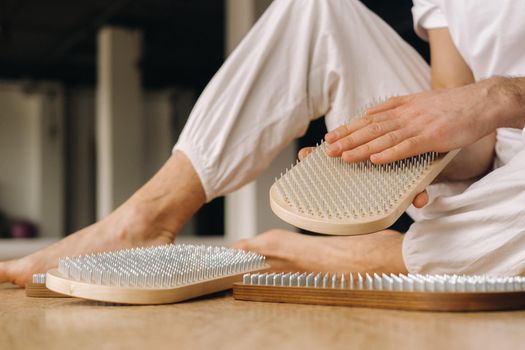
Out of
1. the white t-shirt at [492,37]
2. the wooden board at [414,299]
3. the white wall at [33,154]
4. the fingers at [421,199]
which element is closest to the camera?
the wooden board at [414,299]

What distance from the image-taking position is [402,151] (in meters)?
0.89

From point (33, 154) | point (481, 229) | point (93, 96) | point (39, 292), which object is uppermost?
point (481, 229)

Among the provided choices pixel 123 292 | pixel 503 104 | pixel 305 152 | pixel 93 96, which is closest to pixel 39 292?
Answer: pixel 123 292

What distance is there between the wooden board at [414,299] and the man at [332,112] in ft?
0.66

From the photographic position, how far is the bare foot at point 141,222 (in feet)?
3.81

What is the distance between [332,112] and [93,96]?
9526 millimetres

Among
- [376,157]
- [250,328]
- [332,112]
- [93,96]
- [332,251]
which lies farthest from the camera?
[93,96]

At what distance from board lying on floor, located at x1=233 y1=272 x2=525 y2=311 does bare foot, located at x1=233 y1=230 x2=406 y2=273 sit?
25cm

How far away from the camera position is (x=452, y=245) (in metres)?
0.95

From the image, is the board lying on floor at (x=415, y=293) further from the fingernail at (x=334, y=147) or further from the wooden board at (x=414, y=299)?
the fingernail at (x=334, y=147)

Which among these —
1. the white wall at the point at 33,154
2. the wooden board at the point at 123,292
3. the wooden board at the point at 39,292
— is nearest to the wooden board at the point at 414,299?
the wooden board at the point at 123,292

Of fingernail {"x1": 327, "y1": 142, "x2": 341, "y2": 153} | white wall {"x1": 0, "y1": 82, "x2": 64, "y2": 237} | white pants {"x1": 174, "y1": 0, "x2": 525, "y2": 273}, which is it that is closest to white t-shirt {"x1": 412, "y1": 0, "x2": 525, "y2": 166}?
white pants {"x1": 174, "y1": 0, "x2": 525, "y2": 273}

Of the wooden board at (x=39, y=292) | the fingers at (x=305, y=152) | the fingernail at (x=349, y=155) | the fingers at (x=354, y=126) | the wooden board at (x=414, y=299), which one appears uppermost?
the fingers at (x=354, y=126)

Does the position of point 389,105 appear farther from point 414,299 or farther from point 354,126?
point 414,299
